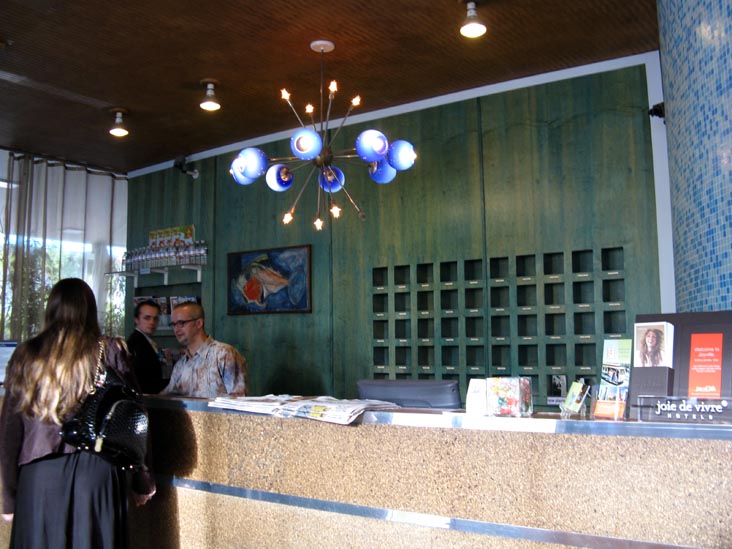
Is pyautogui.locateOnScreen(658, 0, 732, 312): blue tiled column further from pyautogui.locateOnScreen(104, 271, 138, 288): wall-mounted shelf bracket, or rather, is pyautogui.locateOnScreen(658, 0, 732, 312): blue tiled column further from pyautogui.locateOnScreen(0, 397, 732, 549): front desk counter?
pyautogui.locateOnScreen(104, 271, 138, 288): wall-mounted shelf bracket

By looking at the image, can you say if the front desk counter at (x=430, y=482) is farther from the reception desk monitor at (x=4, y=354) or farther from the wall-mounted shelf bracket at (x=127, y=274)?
the wall-mounted shelf bracket at (x=127, y=274)

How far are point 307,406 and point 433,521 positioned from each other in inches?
23.8

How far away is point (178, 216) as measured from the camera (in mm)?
7609

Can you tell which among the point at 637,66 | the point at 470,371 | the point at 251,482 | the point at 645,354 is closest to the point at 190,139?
the point at 470,371

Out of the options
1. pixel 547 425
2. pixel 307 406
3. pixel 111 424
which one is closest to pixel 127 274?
pixel 111 424

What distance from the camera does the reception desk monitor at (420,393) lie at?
2.57 m

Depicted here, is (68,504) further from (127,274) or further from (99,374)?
(127,274)

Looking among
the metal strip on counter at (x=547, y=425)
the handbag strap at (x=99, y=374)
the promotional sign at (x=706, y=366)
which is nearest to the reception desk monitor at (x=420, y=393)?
the metal strip on counter at (x=547, y=425)

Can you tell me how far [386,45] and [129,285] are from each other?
15.4 ft

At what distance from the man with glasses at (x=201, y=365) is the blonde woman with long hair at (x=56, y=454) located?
156 centimetres

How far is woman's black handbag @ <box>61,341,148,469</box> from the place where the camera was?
2393 millimetres

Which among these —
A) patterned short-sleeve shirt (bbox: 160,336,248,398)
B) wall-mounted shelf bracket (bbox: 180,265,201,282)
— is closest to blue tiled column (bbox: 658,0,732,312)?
patterned short-sleeve shirt (bbox: 160,336,248,398)

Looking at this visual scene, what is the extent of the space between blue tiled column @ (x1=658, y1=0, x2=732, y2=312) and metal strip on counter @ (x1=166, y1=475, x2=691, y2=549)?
116cm

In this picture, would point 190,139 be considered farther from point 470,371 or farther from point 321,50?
point 470,371
